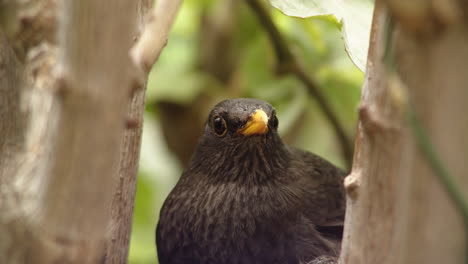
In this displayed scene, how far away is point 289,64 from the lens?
149 inches

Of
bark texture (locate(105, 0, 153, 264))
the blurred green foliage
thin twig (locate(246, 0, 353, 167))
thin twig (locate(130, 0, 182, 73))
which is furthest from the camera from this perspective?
the blurred green foliage

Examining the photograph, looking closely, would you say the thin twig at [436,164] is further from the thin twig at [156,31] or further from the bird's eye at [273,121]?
the bird's eye at [273,121]

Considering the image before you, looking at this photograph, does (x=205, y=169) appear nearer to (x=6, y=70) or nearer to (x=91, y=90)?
(x=6, y=70)

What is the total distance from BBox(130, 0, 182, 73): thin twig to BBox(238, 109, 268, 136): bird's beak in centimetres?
121

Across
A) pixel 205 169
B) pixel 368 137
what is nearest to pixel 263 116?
pixel 205 169

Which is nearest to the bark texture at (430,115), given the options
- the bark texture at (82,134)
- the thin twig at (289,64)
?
Result: the bark texture at (82,134)

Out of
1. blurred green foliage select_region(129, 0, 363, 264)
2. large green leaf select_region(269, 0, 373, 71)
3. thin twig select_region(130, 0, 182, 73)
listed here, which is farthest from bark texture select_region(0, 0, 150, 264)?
blurred green foliage select_region(129, 0, 363, 264)

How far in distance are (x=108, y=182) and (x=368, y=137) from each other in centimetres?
55

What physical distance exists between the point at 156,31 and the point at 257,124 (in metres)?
1.27

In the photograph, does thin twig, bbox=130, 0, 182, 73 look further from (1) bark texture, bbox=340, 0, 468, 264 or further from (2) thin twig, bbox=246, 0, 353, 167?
(2) thin twig, bbox=246, 0, 353, 167

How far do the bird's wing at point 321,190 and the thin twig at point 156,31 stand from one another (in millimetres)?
1514

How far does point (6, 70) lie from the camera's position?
192 centimetres

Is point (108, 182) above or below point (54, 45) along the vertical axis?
below

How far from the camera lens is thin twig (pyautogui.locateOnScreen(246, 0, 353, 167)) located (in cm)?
370
